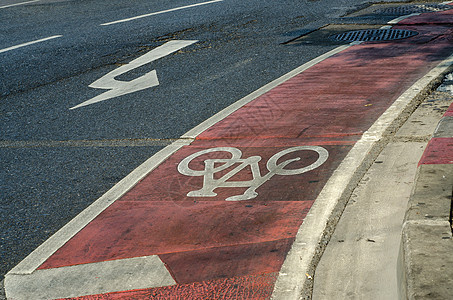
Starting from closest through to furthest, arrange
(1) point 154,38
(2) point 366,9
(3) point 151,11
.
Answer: (1) point 154,38 → (2) point 366,9 → (3) point 151,11

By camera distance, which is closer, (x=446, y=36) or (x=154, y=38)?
(x=446, y=36)

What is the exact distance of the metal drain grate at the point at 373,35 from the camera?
10.3 m

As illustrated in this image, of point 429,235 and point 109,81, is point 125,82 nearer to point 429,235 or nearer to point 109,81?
point 109,81

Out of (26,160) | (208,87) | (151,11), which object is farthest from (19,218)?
(151,11)

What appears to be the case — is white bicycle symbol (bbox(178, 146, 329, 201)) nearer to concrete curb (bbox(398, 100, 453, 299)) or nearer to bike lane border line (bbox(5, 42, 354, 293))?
bike lane border line (bbox(5, 42, 354, 293))

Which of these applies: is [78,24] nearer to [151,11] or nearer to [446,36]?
[151,11]

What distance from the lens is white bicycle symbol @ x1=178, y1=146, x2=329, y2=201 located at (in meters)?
4.77

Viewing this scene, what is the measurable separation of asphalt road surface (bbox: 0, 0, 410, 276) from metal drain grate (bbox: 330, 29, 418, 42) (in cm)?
58

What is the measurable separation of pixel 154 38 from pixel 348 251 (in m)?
8.87

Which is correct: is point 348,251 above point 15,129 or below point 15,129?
below

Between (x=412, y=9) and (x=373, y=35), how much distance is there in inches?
130

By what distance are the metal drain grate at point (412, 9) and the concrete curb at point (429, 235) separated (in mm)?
9048

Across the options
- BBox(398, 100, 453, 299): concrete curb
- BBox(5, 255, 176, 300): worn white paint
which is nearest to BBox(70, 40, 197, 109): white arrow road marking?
BBox(5, 255, 176, 300): worn white paint

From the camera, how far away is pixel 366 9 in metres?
13.6
